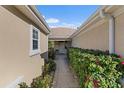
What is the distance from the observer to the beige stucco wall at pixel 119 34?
5.89m

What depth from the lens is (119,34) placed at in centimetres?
617

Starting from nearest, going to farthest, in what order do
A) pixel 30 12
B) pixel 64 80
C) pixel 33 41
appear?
pixel 30 12, pixel 33 41, pixel 64 80

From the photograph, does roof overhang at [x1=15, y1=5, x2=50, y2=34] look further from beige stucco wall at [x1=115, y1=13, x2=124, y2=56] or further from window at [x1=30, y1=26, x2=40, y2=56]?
beige stucco wall at [x1=115, y1=13, x2=124, y2=56]

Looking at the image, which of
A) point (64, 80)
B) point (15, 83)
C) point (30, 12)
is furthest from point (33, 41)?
point (15, 83)

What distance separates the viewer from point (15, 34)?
17.7 ft

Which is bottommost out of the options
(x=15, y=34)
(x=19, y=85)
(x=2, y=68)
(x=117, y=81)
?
(x=19, y=85)

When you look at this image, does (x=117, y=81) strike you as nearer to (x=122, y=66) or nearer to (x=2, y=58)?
(x=122, y=66)

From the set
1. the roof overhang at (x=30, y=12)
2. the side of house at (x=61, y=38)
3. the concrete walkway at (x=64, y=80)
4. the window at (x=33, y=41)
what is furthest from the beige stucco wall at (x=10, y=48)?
the side of house at (x=61, y=38)

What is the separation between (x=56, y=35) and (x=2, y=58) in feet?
92.9

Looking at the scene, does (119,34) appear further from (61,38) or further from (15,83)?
(61,38)

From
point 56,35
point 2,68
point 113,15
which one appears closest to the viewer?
point 2,68

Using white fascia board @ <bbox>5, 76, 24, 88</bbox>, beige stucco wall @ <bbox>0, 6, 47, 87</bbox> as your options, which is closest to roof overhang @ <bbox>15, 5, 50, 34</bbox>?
beige stucco wall @ <bbox>0, 6, 47, 87</bbox>
